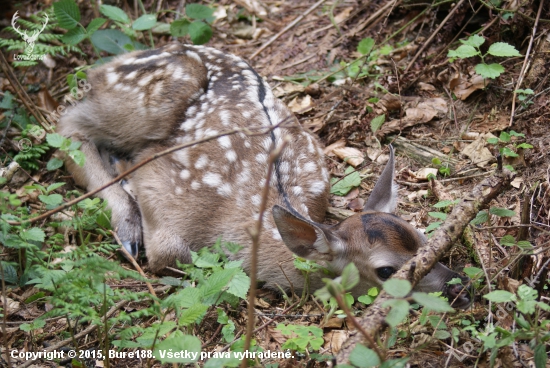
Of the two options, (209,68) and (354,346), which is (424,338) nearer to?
(354,346)

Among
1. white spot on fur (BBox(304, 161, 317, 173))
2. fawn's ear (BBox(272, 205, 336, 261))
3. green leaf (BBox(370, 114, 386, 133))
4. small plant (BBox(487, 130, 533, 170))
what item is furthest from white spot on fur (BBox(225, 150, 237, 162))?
small plant (BBox(487, 130, 533, 170))

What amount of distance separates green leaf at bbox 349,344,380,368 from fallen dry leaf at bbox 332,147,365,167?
9.15 feet

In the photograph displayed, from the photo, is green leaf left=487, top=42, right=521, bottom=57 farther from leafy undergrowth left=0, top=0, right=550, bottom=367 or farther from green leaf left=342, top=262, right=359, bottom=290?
green leaf left=342, top=262, right=359, bottom=290

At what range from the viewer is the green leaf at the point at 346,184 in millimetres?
4809

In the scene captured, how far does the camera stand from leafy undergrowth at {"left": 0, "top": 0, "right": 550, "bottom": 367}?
294cm

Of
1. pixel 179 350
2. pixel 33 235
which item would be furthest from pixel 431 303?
pixel 33 235

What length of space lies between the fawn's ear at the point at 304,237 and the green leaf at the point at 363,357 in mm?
1124

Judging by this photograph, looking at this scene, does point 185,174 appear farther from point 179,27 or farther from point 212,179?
point 179,27

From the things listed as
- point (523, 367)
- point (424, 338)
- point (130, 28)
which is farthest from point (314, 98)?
point (523, 367)

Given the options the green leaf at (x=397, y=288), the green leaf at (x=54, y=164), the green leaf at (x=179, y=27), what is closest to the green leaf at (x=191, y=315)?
→ the green leaf at (x=397, y=288)

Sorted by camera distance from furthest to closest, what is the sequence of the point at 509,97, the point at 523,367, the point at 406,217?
the point at 509,97 < the point at 406,217 < the point at 523,367

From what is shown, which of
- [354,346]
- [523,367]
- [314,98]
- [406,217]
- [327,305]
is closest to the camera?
[354,346]

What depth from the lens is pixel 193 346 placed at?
8.33 feet

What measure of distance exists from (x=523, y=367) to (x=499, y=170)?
108 cm
